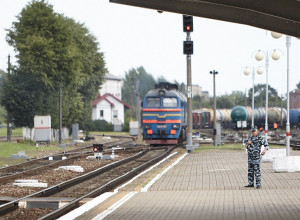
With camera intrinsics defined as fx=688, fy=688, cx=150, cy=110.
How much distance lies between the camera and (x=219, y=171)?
75.3 feet

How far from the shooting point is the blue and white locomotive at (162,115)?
4359 cm

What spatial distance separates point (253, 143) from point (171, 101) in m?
26.7

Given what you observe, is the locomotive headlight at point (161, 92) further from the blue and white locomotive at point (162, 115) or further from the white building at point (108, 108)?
the white building at point (108, 108)

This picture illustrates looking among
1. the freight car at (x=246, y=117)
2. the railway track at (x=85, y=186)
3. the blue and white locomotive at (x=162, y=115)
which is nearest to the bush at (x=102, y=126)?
the freight car at (x=246, y=117)

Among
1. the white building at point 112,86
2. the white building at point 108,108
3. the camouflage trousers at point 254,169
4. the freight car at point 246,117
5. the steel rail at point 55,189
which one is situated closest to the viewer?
the steel rail at point 55,189

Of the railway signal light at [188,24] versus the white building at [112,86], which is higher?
the white building at [112,86]

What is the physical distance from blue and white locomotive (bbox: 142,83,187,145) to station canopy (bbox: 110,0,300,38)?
30805 millimetres

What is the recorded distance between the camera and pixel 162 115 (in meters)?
43.8

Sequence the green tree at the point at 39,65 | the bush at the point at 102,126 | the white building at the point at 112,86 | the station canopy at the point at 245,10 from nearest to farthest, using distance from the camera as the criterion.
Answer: the station canopy at the point at 245,10 → the green tree at the point at 39,65 → the bush at the point at 102,126 → the white building at the point at 112,86

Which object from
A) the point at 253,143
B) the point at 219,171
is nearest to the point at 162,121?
the point at 219,171

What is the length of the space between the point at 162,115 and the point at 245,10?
31700 mm

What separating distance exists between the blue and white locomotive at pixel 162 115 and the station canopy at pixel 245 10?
30.8m

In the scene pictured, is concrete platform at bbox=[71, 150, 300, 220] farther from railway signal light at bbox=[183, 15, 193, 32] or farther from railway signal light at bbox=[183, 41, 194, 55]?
railway signal light at bbox=[183, 41, 194, 55]

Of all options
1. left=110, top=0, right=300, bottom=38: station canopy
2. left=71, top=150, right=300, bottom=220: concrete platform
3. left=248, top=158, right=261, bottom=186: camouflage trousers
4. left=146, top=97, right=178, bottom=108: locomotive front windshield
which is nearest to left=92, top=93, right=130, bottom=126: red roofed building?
left=146, top=97, right=178, bottom=108: locomotive front windshield
